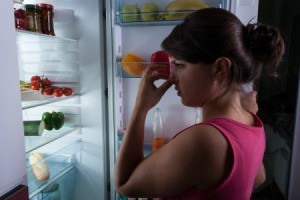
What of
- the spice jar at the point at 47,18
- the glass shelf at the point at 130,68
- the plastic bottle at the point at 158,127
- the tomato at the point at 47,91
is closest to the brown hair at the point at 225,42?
the glass shelf at the point at 130,68

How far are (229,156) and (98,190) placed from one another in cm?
125

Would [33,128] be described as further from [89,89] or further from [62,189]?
[62,189]

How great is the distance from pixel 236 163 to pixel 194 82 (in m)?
0.23

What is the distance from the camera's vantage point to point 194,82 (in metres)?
0.68

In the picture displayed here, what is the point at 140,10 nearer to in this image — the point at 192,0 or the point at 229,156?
Answer: the point at 192,0

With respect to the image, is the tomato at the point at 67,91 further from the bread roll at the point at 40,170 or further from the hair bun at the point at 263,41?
the hair bun at the point at 263,41

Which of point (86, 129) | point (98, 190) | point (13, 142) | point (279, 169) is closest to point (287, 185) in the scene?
point (279, 169)

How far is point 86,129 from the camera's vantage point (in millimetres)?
1594

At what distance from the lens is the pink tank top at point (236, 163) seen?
62 centimetres

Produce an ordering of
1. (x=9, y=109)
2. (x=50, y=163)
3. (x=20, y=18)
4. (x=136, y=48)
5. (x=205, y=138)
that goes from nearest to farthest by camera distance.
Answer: (x=205, y=138) < (x=9, y=109) < (x=20, y=18) < (x=136, y=48) < (x=50, y=163)

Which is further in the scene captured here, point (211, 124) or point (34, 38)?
point (34, 38)

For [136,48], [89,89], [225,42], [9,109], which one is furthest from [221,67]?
[89,89]

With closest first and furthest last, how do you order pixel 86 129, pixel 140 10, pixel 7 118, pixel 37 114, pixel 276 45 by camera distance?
pixel 276 45
pixel 7 118
pixel 140 10
pixel 86 129
pixel 37 114

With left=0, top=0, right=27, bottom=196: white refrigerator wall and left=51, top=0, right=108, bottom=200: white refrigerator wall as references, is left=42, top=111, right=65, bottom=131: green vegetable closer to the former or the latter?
left=51, top=0, right=108, bottom=200: white refrigerator wall
